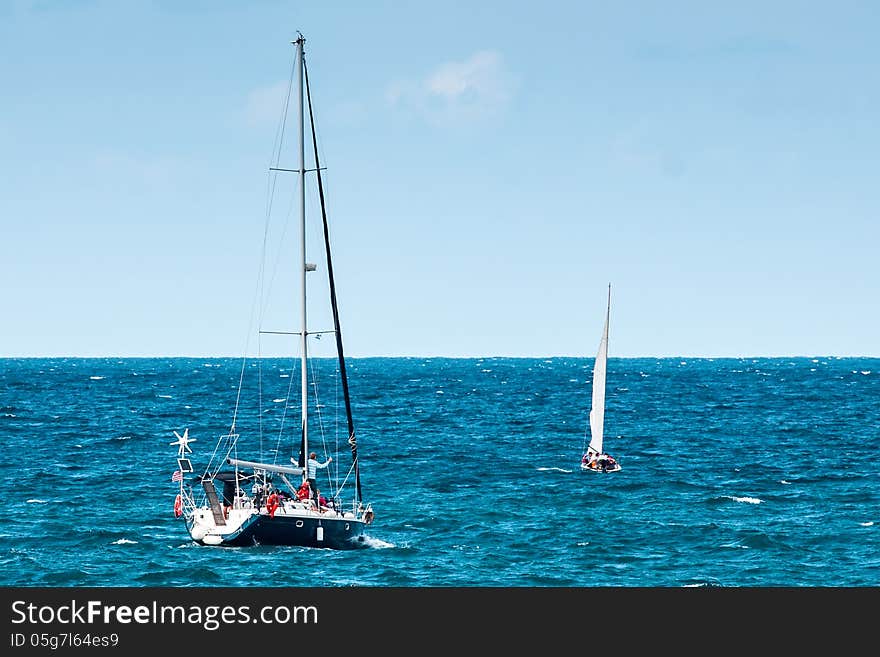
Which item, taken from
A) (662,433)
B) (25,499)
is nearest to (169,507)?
(25,499)

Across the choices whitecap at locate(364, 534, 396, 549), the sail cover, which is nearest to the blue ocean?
whitecap at locate(364, 534, 396, 549)

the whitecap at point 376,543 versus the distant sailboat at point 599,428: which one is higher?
the distant sailboat at point 599,428

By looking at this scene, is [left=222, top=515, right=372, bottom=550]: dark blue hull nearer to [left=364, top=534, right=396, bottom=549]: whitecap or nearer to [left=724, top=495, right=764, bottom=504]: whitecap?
[left=364, top=534, right=396, bottom=549]: whitecap

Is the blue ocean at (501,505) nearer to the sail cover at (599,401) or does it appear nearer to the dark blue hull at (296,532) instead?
the dark blue hull at (296,532)

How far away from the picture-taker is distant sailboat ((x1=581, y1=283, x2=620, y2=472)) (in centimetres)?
7175

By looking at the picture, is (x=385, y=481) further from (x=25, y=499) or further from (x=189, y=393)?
(x=189, y=393)

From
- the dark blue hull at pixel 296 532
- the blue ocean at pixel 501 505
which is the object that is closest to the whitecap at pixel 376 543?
the blue ocean at pixel 501 505

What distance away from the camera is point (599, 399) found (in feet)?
252

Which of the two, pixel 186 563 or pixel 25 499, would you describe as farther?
pixel 25 499

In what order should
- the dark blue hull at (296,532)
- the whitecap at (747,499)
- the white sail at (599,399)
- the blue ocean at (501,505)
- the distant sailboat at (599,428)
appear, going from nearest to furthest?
the blue ocean at (501,505) → the dark blue hull at (296,532) → the whitecap at (747,499) → the distant sailboat at (599,428) → the white sail at (599,399)

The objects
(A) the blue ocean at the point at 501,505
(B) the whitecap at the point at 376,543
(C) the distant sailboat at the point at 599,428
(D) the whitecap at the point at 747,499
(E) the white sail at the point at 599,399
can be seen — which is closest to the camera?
(A) the blue ocean at the point at 501,505

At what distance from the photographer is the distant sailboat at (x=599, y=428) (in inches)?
2825
